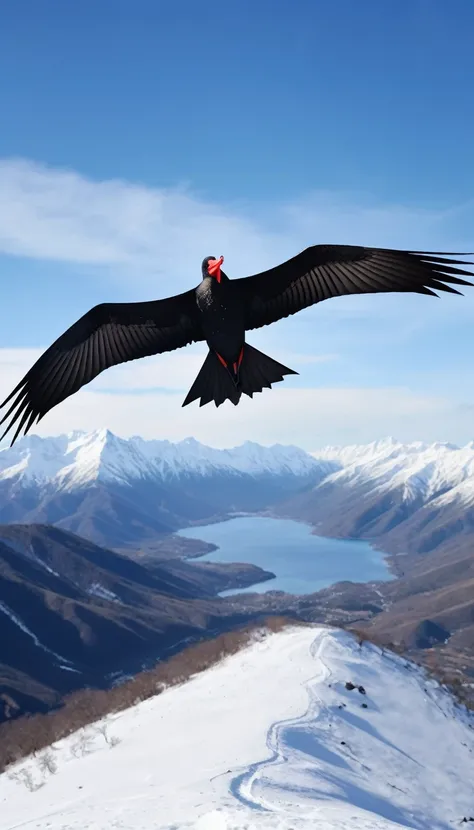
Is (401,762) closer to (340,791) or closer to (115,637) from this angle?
(340,791)

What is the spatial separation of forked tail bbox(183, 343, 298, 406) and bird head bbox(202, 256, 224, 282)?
51 cm

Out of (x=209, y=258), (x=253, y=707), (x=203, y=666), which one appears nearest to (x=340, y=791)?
(x=253, y=707)

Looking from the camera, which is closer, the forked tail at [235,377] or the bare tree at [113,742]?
the forked tail at [235,377]

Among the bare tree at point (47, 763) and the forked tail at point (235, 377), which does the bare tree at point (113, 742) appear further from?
the forked tail at point (235, 377)

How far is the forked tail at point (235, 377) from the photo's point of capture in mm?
4262

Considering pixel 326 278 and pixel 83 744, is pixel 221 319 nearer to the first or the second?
pixel 326 278

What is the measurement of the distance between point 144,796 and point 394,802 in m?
12.4

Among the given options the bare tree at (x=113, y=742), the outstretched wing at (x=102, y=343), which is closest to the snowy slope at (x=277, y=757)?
the bare tree at (x=113, y=742)

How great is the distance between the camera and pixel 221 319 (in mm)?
4262

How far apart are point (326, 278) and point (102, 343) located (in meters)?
1.70

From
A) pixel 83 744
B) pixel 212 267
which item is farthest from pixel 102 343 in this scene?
pixel 83 744

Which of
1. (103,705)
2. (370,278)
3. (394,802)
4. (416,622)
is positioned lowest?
(416,622)

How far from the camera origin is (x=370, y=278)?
4539 mm

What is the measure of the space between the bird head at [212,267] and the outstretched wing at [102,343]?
39cm
